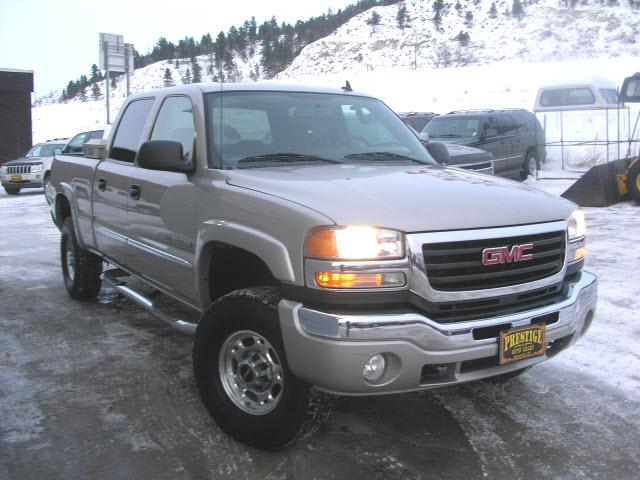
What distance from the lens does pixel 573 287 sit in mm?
3395

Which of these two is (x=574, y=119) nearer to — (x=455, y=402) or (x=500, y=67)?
(x=455, y=402)

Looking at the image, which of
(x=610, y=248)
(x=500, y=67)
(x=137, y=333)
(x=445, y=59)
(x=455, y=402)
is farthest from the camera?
(x=445, y=59)

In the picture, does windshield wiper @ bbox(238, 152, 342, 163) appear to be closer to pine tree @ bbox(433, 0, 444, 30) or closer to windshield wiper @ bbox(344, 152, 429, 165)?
windshield wiper @ bbox(344, 152, 429, 165)

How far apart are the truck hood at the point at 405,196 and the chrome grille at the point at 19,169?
18.6 meters

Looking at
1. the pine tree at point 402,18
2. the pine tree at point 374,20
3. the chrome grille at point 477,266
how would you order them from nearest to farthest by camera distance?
the chrome grille at point 477,266
the pine tree at point 402,18
the pine tree at point 374,20

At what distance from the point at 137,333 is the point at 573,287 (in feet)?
11.4

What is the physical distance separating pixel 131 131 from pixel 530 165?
13.3 m

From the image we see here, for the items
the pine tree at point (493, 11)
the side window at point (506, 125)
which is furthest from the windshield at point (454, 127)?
the pine tree at point (493, 11)

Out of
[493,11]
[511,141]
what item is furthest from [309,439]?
[493,11]

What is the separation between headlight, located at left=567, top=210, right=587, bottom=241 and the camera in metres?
3.48

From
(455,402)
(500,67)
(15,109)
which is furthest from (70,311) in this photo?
(500,67)

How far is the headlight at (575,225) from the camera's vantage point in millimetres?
3480

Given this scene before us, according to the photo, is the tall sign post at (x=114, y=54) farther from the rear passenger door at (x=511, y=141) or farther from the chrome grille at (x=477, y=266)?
the chrome grille at (x=477, y=266)

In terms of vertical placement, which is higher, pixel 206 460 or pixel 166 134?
pixel 166 134
